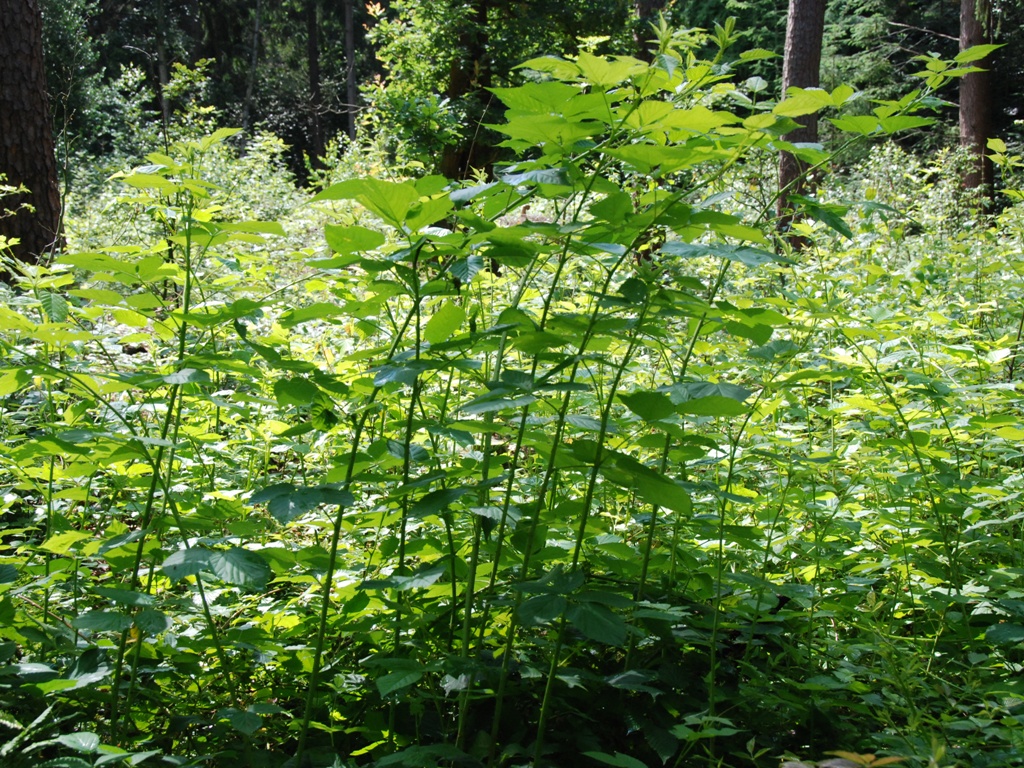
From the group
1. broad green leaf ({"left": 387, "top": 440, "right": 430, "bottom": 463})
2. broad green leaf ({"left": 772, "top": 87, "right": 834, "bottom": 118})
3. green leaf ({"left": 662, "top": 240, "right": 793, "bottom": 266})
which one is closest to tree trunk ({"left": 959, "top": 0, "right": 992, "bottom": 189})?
broad green leaf ({"left": 772, "top": 87, "right": 834, "bottom": 118})

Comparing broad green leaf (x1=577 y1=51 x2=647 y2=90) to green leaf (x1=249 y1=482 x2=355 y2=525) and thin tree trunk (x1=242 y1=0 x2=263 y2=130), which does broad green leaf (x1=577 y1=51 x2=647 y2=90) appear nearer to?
green leaf (x1=249 y1=482 x2=355 y2=525)

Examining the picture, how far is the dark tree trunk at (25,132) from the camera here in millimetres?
4418

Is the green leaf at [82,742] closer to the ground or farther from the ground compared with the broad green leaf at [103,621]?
closer to the ground

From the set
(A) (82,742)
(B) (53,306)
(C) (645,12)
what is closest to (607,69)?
(A) (82,742)

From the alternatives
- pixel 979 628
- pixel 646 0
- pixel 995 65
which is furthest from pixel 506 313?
pixel 995 65

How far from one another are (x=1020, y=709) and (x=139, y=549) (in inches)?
59.1

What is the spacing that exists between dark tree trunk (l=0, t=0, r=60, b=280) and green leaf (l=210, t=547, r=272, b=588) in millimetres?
4078

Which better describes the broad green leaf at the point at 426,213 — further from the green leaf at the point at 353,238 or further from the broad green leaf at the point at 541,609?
the broad green leaf at the point at 541,609

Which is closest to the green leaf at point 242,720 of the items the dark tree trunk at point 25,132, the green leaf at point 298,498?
the green leaf at point 298,498

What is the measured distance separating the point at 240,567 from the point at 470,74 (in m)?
8.91

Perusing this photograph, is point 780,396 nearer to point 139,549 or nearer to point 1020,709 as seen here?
point 1020,709

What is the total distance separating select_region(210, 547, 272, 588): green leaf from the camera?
41.1 inches

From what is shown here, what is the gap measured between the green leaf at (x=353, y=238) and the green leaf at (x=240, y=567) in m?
0.47

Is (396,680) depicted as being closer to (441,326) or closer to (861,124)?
(441,326)
